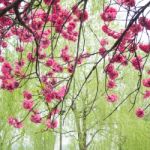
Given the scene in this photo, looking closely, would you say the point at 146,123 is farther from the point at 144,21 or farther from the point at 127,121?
the point at 144,21

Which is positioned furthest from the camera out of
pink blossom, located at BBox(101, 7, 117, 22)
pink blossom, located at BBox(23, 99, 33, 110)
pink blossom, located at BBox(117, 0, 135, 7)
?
pink blossom, located at BBox(23, 99, 33, 110)

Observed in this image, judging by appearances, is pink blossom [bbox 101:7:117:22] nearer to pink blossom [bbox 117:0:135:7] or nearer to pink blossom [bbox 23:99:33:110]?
pink blossom [bbox 117:0:135:7]

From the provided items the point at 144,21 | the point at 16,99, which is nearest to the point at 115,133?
the point at 16,99

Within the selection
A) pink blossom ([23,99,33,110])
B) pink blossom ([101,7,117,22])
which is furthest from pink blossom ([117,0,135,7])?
pink blossom ([23,99,33,110])

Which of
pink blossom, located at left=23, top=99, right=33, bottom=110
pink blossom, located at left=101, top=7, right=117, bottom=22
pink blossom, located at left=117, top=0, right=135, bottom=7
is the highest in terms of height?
pink blossom, located at left=101, top=7, right=117, bottom=22

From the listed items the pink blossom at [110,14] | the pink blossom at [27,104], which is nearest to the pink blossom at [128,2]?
the pink blossom at [110,14]

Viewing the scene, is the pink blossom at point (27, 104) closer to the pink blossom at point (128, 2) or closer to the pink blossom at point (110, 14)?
the pink blossom at point (110, 14)

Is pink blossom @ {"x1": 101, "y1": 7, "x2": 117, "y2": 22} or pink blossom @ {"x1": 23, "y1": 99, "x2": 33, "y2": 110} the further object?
pink blossom @ {"x1": 23, "y1": 99, "x2": 33, "y2": 110}

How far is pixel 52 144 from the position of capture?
58.3ft

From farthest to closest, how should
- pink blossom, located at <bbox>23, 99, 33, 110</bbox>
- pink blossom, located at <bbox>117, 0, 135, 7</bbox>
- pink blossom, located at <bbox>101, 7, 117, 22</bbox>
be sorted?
pink blossom, located at <bbox>23, 99, 33, 110</bbox> → pink blossom, located at <bbox>101, 7, 117, 22</bbox> → pink blossom, located at <bbox>117, 0, 135, 7</bbox>

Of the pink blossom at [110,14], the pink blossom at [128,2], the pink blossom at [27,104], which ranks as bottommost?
the pink blossom at [27,104]

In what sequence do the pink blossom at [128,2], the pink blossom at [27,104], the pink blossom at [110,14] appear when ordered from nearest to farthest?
the pink blossom at [128,2], the pink blossom at [110,14], the pink blossom at [27,104]

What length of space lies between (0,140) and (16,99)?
1508mm

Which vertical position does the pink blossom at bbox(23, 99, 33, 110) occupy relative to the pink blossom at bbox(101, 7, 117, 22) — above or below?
below
